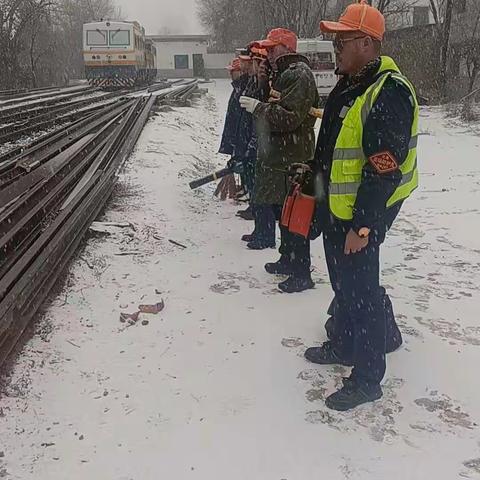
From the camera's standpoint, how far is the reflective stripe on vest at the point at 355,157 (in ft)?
9.13

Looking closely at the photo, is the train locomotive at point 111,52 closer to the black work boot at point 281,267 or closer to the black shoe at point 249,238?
the black shoe at point 249,238

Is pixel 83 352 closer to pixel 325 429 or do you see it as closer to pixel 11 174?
pixel 325 429

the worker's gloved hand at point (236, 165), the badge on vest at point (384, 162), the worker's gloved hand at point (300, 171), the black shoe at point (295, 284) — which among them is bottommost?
the black shoe at point (295, 284)

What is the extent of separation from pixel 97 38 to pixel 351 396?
25.8 m

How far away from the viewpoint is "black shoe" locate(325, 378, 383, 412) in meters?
3.12

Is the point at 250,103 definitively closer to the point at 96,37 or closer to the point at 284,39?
the point at 284,39

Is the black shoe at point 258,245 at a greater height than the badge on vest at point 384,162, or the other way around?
the badge on vest at point 384,162

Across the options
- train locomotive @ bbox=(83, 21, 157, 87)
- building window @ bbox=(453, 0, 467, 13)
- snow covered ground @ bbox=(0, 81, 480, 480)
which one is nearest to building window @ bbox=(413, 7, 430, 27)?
building window @ bbox=(453, 0, 467, 13)

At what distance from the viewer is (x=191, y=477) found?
2.66m

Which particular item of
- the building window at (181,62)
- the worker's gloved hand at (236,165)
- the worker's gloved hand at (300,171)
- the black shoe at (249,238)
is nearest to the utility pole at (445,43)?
the worker's gloved hand at (236,165)

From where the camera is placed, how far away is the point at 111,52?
26031 mm

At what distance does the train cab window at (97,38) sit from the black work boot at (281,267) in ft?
77.4

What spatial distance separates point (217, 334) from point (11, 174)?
5492 millimetres

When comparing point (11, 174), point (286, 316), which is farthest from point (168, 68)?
point (286, 316)
